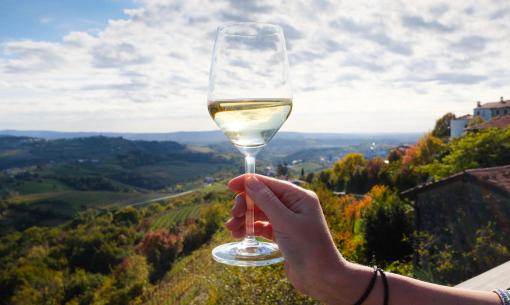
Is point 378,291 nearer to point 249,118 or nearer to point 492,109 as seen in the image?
point 249,118

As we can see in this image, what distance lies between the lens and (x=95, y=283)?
161 ft

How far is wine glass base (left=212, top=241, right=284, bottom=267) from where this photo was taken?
1336 mm

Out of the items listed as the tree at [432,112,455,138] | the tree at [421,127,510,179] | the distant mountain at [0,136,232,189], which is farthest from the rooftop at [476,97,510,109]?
the distant mountain at [0,136,232,189]

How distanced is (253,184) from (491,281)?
0.89 meters

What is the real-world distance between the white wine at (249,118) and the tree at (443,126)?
5344 cm

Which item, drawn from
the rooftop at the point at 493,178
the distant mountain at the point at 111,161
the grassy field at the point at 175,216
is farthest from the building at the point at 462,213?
the distant mountain at the point at 111,161

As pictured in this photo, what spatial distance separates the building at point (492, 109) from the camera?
55.5 m

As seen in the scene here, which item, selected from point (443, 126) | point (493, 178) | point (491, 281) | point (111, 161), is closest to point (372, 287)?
point (491, 281)

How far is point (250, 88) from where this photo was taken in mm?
1309

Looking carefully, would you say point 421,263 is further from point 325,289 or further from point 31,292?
point 31,292

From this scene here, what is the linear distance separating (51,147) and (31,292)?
107304 mm

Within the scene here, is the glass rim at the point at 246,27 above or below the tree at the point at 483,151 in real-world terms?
above

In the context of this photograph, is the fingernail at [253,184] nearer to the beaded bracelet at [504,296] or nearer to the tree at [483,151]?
the beaded bracelet at [504,296]

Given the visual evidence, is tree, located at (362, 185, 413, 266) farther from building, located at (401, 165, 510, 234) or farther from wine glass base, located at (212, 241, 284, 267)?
wine glass base, located at (212, 241, 284, 267)
